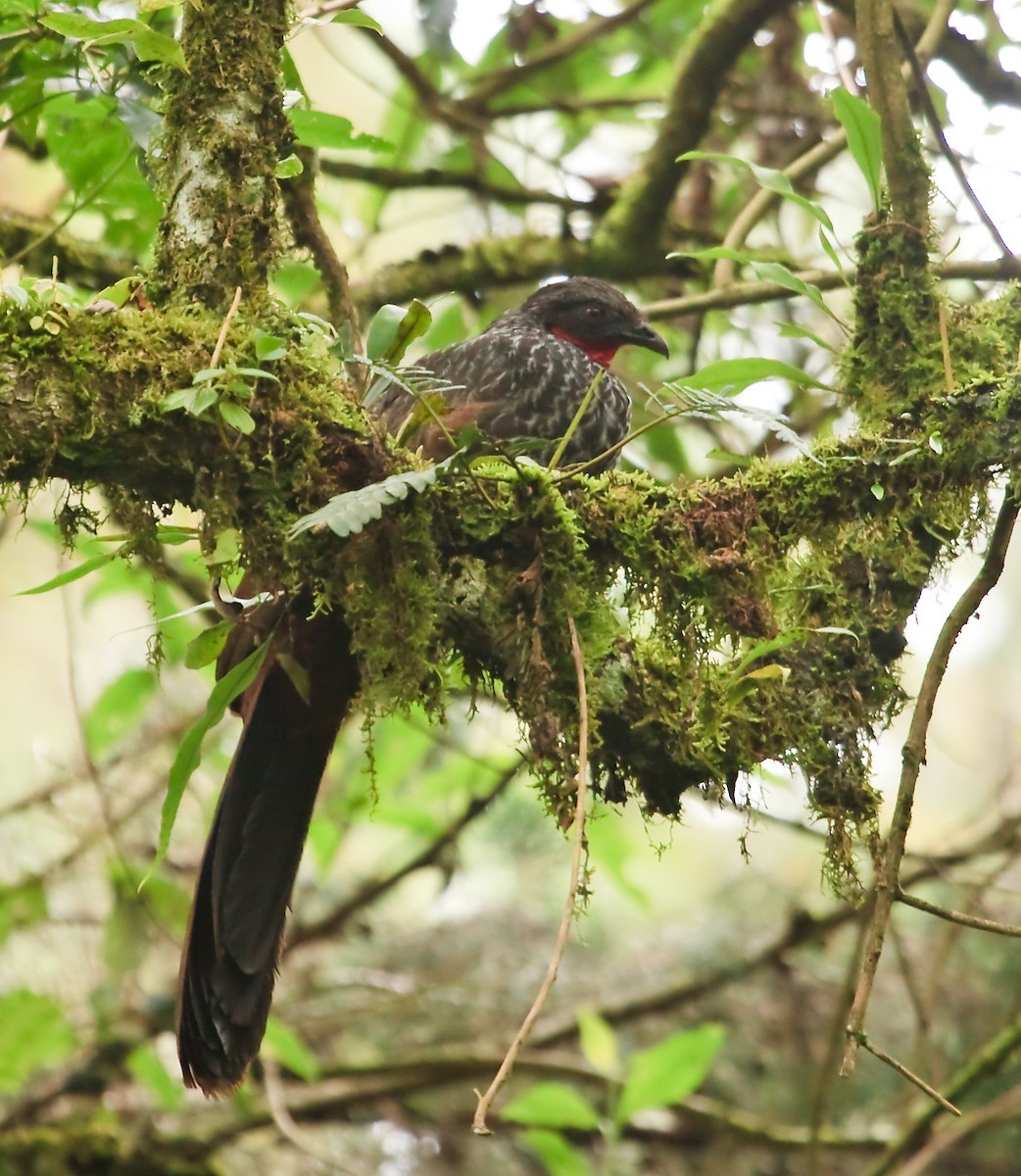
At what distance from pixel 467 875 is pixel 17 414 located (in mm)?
3266

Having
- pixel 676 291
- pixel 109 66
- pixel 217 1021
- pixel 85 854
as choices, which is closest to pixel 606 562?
pixel 217 1021

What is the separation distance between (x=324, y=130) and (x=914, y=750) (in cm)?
148

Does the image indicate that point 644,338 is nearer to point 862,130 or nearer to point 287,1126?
point 862,130

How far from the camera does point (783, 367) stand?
89.0 inches

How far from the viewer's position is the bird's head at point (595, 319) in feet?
10.8

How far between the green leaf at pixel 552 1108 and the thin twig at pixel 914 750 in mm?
1535

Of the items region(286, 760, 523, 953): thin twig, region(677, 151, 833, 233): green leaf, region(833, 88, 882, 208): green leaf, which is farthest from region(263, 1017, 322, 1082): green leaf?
region(833, 88, 882, 208): green leaf

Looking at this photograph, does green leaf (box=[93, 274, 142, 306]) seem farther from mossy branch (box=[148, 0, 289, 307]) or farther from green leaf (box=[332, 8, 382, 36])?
green leaf (box=[332, 8, 382, 36])

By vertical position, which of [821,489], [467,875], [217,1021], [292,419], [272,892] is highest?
[467,875]

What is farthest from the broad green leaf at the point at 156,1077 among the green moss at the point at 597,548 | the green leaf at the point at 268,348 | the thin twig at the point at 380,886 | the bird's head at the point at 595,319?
the green leaf at the point at 268,348

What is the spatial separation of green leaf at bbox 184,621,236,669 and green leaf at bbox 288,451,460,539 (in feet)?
1.01

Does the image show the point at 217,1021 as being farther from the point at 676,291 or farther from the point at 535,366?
the point at 676,291

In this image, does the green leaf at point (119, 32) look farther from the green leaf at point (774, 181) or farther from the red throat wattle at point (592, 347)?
the red throat wattle at point (592, 347)

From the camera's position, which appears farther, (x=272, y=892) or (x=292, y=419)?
(x=272, y=892)
